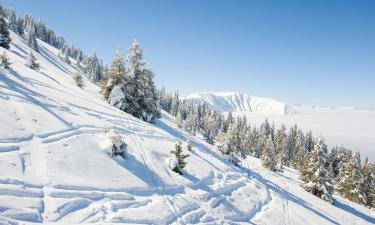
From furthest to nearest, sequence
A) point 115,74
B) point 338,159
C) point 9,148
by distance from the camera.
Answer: point 338,159 < point 115,74 < point 9,148

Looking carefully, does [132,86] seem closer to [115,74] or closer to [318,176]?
[115,74]

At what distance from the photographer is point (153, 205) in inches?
466

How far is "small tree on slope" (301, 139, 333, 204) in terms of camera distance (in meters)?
33.0

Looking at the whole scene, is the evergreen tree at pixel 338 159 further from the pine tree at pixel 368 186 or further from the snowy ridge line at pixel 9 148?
the snowy ridge line at pixel 9 148

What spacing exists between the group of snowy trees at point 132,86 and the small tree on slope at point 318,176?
2087cm

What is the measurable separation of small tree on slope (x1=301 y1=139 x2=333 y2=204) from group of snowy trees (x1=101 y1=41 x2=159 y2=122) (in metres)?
20.9

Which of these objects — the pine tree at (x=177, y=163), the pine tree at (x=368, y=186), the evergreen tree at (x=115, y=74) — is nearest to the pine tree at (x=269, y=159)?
the pine tree at (x=368, y=186)

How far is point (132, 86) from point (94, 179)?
70.3 feet

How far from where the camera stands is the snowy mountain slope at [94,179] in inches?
378

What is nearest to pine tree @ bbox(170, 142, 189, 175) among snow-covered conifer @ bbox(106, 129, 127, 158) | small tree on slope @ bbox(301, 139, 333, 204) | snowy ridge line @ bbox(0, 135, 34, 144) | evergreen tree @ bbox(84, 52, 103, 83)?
snow-covered conifer @ bbox(106, 129, 127, 158)

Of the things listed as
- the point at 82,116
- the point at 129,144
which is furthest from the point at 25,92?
the point at 129,144

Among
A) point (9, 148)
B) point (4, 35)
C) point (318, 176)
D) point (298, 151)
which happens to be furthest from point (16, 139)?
point (298, 151)

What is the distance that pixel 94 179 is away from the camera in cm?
1172

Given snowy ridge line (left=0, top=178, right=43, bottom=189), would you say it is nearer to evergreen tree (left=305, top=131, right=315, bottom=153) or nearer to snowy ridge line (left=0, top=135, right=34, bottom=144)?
snowy ridge line (left=0, top=135, right=34, bottom=144)
